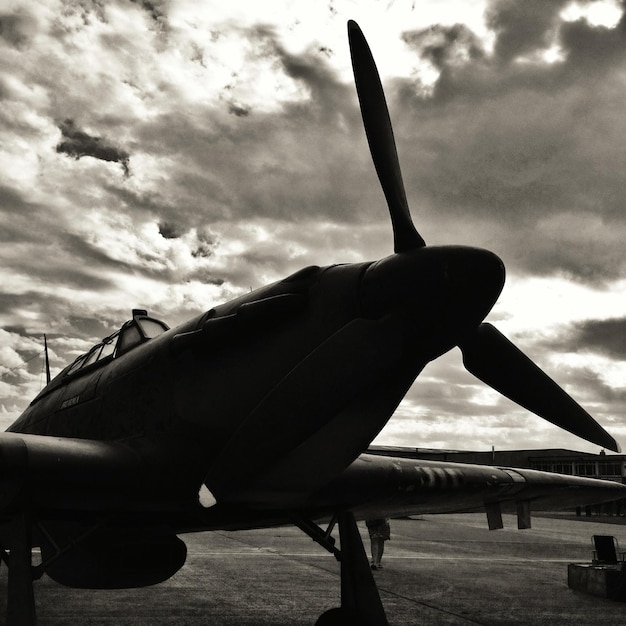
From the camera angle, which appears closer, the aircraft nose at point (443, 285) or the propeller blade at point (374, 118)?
the aircraft nose at point (443, 285)

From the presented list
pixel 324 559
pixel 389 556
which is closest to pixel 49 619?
pixel 324 559

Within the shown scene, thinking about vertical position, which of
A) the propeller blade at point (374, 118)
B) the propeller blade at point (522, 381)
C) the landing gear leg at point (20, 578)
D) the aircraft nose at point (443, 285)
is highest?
the propeller blade at point (374, 118)

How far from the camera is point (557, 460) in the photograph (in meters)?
55.6

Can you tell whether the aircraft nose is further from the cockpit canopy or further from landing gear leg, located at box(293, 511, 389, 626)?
the cockpit canopy

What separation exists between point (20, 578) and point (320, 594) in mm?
5744

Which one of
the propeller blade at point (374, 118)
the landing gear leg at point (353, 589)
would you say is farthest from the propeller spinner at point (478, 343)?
the landing gear leg at point (353, 589)

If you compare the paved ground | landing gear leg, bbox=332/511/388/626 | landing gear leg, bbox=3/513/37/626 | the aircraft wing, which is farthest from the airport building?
landing gear leg, bbox=3/513/37/626

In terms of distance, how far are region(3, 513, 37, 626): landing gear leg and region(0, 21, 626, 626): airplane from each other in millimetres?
10

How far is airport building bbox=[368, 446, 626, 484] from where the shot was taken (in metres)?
50.3

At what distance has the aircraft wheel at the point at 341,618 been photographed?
243 inches

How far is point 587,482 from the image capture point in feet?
29.2

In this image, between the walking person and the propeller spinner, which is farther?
the walking person

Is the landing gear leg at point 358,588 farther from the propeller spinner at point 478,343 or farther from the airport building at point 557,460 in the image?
the airport building at point 557,460

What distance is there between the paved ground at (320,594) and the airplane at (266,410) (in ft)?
5.58
